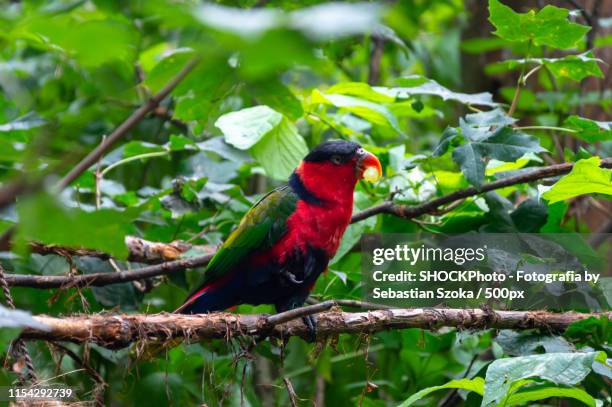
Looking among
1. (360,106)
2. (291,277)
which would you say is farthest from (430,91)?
(291,277)

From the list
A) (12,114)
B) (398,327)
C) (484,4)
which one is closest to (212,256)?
(398,327)

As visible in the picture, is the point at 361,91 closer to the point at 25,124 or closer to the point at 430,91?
the point at 430,91

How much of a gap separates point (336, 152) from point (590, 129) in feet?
3.05

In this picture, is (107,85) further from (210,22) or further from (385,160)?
(385,160)

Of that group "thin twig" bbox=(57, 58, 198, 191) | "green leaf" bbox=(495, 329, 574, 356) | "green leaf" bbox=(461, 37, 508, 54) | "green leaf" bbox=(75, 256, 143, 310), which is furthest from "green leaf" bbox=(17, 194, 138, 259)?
"green leaf" bbox=(461, 37, 508, 54)

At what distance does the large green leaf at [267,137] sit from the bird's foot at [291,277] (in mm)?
435

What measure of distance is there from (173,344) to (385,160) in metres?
1.32

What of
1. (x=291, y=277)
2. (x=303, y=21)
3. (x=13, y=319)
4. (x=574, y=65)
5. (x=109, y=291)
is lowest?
(x=109, y=291)

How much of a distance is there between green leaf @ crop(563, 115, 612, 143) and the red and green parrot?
735 millimetres

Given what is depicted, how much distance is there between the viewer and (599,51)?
13.7 ft

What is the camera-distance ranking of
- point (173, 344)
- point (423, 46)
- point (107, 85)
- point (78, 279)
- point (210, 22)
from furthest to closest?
1. point (423, 46)
2. point (78, 279)
3. point (173, 344)
4. point (107, 85)
5. point (210, 22)

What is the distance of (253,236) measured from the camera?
2594 millimetres

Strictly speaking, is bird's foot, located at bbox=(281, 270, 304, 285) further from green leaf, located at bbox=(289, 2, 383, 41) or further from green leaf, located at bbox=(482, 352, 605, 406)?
green leaf, located at bbox=(289, 2, 383, 41)

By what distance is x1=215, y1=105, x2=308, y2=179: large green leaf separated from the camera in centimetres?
261
